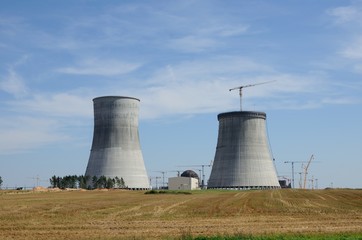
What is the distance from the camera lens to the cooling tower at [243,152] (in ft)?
213

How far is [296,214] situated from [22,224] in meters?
12.1

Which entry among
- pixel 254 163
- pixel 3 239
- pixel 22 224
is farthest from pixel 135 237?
pixel 254 163

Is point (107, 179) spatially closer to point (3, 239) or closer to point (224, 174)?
point (224, 174)

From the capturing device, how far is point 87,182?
7538 cm

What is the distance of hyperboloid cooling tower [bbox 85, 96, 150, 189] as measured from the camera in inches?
2552

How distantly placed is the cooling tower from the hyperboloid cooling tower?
10.3m

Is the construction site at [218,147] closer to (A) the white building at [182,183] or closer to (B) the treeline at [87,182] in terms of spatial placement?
(B) the treeline at [87,182]

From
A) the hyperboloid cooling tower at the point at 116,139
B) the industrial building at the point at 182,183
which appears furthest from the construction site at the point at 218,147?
the industrial building at the point at 182,183

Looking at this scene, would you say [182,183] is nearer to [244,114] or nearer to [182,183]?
[182,183]

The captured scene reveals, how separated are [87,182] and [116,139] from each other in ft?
43.6

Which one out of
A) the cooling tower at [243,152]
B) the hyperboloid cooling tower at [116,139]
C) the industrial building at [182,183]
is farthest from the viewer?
the industrial building at [182,183]

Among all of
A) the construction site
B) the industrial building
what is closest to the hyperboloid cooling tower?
the construction site

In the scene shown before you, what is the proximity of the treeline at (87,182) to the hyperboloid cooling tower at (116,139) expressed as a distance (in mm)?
1959

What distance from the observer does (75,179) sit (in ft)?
287
